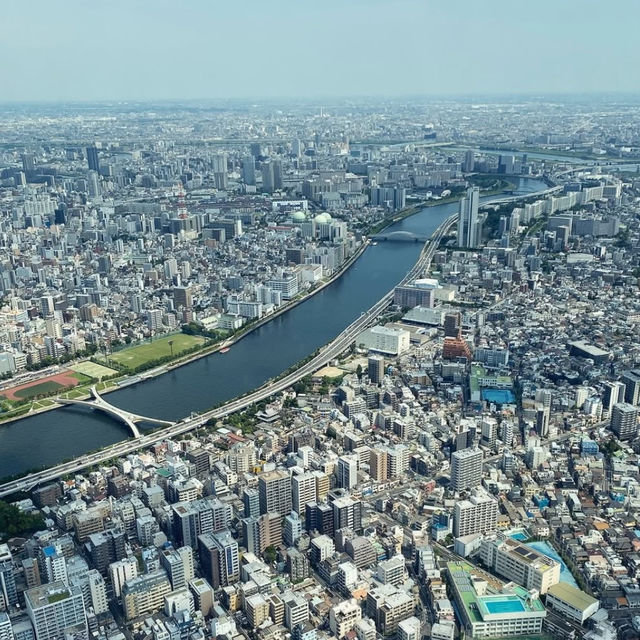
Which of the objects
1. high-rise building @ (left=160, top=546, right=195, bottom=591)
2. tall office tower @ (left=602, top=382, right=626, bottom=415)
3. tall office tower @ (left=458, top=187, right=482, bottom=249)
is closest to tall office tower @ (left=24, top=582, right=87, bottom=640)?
high-rise building @ (left=160, top=546, right=195, bottom=591)

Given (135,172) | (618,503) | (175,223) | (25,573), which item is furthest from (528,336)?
(135,172)

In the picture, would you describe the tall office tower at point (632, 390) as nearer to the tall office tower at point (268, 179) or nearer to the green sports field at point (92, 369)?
the green sports field at point (92, 369)

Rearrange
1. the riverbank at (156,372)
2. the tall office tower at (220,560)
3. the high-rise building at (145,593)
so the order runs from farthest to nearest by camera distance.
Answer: the riverbank at (156,372) < the tall office tower at (220,560) < the high-rise building at (145,593)

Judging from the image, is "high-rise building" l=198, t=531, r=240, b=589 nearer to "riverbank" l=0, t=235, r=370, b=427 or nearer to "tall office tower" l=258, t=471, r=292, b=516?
"tall office tower" l=258, t=471, r=292, b=516

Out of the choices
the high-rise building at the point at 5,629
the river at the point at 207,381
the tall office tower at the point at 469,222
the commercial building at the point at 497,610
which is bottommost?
the river at the point at 207,381

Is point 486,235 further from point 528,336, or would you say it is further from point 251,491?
point 251,491

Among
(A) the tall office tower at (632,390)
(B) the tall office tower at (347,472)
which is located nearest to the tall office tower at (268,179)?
(A) the tall office tower at (632,390)

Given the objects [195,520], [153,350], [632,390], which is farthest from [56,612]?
[632,390]
